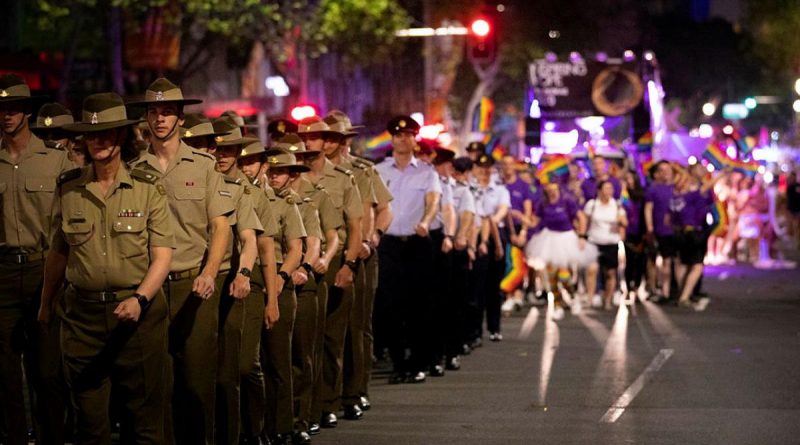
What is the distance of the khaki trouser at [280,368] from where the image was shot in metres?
10.4

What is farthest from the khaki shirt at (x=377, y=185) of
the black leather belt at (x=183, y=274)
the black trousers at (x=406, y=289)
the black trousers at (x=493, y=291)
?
the black trousers at (x=493, y=291)

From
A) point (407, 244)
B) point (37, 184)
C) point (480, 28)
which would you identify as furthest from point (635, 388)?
point (480, 28)

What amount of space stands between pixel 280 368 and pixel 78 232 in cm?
266

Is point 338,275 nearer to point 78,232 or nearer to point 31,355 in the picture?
point 31,355

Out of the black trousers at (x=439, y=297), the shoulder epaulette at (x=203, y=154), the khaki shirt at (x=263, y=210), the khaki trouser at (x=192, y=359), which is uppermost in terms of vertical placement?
the shoulder epaulette at (x=203, y=154)

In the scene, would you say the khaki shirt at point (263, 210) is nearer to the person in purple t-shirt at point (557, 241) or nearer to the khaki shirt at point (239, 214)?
the khaki shirt at point (239, 214)

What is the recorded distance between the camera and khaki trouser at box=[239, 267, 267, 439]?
9898mm

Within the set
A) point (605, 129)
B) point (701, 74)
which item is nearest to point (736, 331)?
point (605, 129)

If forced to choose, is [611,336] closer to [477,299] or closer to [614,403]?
[477,299]

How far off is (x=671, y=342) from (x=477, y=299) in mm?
2130

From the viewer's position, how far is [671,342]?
17312 millimetres

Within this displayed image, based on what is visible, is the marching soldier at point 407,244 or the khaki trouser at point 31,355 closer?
the khaki trouser at point 31,355

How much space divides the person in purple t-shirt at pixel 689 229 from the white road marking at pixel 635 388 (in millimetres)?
6082

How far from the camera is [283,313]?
34.5 feet
